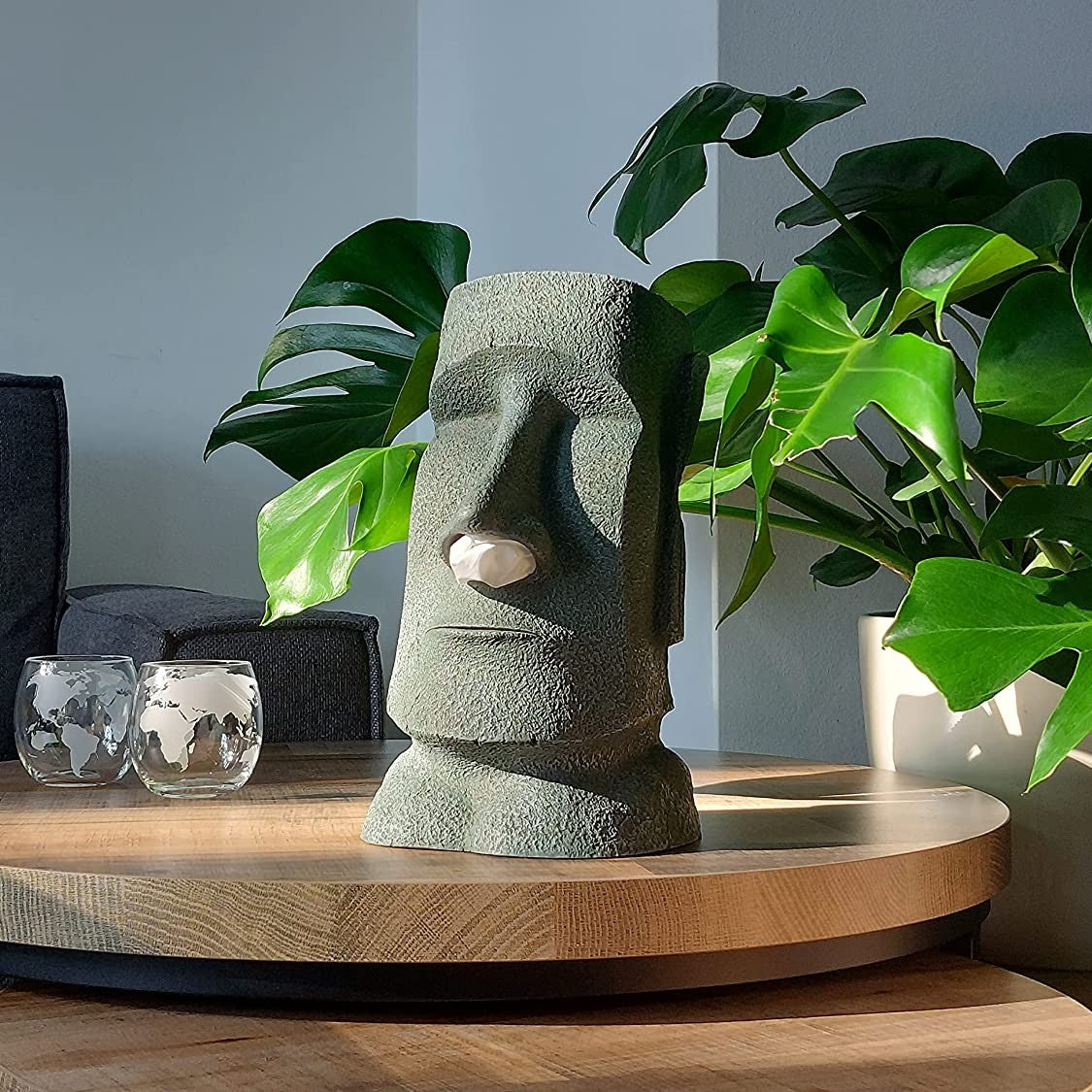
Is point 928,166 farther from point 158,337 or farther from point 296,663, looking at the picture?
point 158,337

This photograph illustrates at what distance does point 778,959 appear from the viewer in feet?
2.36

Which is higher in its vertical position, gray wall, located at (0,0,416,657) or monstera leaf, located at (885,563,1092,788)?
gray wall, located at (0,0,416,657)

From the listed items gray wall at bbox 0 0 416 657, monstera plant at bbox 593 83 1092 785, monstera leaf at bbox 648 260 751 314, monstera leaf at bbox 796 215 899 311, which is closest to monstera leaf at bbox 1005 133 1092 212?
monstera plant at bbox 593 83 1092 785

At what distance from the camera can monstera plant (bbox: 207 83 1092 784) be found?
703 millimetres

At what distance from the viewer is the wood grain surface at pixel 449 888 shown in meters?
0.67

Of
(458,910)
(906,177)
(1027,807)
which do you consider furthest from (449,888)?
(906,177)

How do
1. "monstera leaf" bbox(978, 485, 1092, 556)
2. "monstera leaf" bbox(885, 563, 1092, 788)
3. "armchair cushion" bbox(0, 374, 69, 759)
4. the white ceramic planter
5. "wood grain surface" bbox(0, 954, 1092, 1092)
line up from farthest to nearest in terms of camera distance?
"armchair cushion" bbox(0, 374, 69, 759), the white ceramic planter, "monstera leaf" bbox(978, 485, 1092, 556), "monstera leaf" bbox(885, 563, 1092, 788), "wood grain surface" bbox(0, 954, 1092, 1092)

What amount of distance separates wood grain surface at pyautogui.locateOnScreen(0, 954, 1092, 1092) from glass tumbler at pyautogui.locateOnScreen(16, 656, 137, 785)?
252mm

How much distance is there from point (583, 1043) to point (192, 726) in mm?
377

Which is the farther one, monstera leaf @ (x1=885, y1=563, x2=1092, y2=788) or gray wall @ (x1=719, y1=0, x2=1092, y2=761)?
gray wall @ (x1=719, y1=0, x2=1092, y2=761)

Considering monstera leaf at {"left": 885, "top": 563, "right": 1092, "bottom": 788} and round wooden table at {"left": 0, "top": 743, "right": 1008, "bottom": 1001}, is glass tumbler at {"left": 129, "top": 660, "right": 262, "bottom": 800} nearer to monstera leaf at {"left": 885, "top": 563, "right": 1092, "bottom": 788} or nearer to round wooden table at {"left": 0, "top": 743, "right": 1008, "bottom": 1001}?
round wooden table at {"left": 0, "top": 743, "right": 1008, "bottom": 1001}

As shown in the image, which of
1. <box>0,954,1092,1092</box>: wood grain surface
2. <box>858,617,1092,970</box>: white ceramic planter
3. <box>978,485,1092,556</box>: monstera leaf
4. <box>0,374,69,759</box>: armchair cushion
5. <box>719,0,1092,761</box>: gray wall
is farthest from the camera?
<box>0,374,69,759</box>: armchair cushion

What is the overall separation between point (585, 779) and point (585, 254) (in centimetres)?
102

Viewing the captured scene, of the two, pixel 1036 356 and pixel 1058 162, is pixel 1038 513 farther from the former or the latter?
pixel 1058 162
